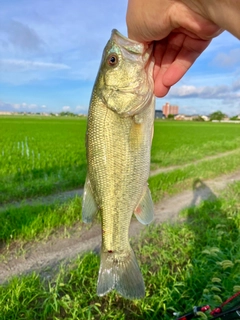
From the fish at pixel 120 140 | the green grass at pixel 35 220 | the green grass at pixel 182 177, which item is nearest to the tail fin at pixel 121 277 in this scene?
the fish at pixel 120 140

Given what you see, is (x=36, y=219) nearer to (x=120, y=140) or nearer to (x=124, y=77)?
(x=120, y=140)

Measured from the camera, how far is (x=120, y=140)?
204 centimetres

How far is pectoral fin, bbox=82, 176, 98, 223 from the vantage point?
2.17 metres

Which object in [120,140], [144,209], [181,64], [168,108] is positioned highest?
[181,64]

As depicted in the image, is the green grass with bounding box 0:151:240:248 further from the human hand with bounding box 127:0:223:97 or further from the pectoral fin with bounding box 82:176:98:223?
the human hand with bounding box 127:0:223:97

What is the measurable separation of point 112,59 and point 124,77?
136mm

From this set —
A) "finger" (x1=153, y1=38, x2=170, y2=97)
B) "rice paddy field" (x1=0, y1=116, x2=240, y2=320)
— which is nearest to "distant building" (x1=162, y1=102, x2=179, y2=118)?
"rice paddy field" (x1=0, y1=116, x2=240, y2=320)

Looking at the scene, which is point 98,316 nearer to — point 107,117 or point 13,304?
point 13,304

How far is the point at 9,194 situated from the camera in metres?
7.67

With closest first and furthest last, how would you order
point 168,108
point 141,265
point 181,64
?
point 181,64 < point 141,265 < point 168,108

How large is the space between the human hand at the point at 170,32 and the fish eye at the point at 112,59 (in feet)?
0.62

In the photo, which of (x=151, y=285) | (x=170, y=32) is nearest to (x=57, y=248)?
(x=151, y=285)

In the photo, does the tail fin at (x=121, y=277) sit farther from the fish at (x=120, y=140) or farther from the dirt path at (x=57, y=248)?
the dirt path at (x=57, y=248)

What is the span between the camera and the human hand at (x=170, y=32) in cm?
181
